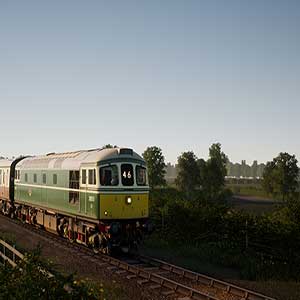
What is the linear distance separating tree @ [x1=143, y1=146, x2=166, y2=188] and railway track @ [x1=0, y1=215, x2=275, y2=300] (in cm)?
3569

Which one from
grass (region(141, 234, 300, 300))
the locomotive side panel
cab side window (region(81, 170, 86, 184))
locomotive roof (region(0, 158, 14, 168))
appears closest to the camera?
grass (region(141, 234, 300, 300))

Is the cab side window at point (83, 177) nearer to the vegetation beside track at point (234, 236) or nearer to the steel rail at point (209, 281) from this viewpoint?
the steel rail at point (209, 281)

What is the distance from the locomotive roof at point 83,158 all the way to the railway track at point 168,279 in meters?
4.15

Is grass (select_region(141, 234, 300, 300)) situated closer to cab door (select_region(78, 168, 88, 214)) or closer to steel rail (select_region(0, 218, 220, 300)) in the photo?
steel rail (select_region(0, 218, 220, 300))

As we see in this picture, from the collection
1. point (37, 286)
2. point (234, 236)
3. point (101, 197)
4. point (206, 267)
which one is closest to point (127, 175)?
point (101, 197)

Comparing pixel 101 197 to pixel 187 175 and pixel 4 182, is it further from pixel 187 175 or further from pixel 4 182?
pixel 187 175

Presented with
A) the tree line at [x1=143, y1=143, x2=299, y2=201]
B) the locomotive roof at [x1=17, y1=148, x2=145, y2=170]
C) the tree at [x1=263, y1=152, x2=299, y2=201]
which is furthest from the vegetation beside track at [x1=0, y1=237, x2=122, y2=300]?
the tree at [x1=263, y1=152, x2=299, y2=201]

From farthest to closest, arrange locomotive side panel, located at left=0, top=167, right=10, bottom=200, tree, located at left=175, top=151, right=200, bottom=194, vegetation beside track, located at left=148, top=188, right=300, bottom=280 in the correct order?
tree, located at left=175, top=151, right=200, bottom=194 < locomotive side panel, located at left=0, top=167, right=10, bottom=200 < vegetation beside track, located at left=148, top=188, right=300, bottom=280

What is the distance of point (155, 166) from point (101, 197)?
39209mm

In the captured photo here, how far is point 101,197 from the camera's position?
18172 mm

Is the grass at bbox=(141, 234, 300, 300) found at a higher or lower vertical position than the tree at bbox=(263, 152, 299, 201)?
lower

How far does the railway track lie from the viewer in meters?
12.9

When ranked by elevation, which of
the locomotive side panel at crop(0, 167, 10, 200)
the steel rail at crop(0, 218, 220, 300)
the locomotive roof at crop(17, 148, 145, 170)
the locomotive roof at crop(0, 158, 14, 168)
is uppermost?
the locomotive roof at crop(0, 158, 14, 168)

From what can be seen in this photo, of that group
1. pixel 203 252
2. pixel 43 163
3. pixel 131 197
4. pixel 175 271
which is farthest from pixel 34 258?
pixel 43 163
